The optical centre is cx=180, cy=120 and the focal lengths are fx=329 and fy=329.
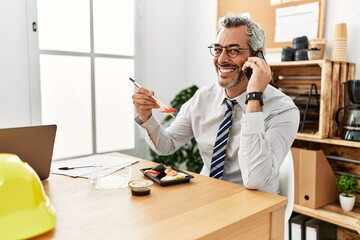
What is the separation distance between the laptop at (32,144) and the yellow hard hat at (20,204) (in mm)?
264

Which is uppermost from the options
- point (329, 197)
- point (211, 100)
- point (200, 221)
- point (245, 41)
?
point (245, 41)

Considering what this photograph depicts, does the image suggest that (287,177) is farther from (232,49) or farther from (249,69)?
(232,49)

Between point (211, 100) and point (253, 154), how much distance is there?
22.3 inches

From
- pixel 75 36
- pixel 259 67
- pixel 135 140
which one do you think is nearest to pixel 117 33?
pixel 75 36

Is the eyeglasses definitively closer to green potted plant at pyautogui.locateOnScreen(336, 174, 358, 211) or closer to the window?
green potted plant at pyautogui.locateOnScreen(336, 174, 358, 211)

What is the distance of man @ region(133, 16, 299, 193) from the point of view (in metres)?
1.20

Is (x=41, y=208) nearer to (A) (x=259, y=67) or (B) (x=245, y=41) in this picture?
(A) (x=259, y=67)

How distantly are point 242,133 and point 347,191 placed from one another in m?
1.11

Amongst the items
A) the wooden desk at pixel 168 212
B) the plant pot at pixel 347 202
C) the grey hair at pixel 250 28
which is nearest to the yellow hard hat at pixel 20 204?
the wooden desk at pixel 168 212

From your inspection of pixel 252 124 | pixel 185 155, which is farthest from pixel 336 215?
pixel 185 155

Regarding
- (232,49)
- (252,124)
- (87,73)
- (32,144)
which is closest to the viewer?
(32,144)

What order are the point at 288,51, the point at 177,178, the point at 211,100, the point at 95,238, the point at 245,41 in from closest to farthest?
the point at 95,238, the point at 177,178, the point at 245,41, the point at 211,100, the point at 288,51

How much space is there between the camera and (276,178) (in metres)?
1.38

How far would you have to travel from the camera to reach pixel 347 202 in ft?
6.27
